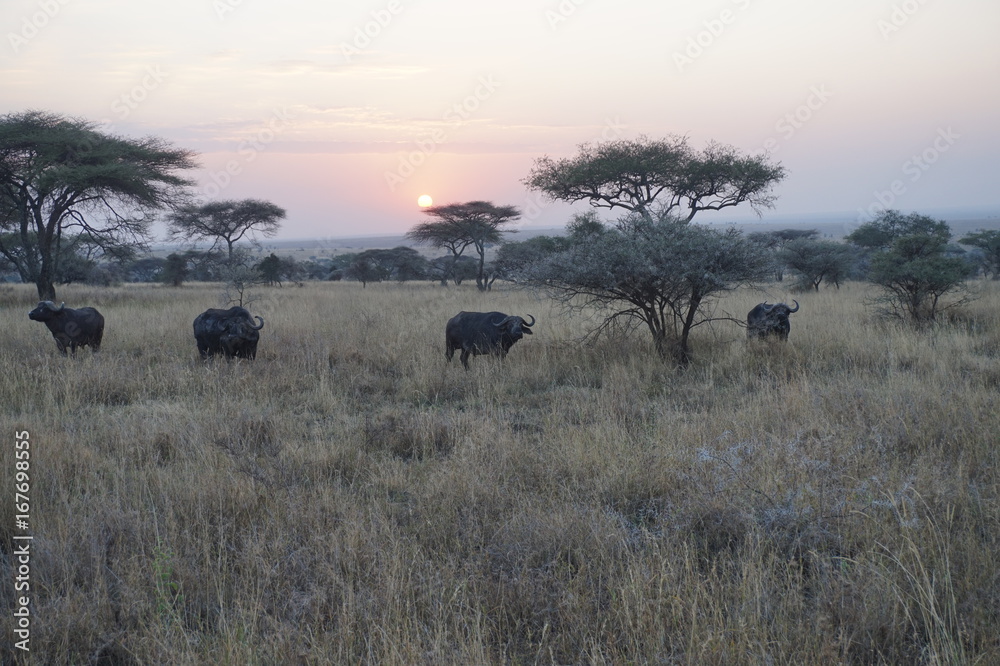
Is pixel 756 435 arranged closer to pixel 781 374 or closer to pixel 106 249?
pixel 781 374

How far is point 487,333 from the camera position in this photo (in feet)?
28.6

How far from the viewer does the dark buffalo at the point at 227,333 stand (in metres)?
8.80

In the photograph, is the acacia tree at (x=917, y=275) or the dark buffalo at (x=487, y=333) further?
the acacia tree at (x=917, y=275)

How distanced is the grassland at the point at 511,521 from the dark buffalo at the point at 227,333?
1641 mm

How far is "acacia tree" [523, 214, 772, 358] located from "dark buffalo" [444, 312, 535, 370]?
808 mm

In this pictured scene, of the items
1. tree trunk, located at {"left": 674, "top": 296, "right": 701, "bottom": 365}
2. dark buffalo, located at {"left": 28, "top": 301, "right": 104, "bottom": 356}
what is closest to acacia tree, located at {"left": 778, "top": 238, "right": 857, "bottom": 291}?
tree trunk, located at {"left": 674, "top": 296, "right": 701, "bottom": 365}

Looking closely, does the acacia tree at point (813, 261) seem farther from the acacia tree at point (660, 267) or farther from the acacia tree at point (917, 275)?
the acacia tree at point (660, 267)

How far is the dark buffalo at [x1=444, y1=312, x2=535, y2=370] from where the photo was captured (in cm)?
870

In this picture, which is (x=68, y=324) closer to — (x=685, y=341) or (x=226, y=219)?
(x=685, y=341)

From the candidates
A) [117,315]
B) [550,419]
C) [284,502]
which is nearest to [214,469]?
[284,502]

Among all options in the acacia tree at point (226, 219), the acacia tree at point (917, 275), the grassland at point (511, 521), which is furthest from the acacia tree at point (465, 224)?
the grassland at point (511, 521)

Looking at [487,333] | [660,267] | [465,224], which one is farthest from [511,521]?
[465,224]

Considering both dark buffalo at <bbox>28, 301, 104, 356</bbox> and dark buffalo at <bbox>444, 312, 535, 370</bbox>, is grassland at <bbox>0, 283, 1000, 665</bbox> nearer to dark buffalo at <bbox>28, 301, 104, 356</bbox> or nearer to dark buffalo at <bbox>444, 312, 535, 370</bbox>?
dark buffalo at <bbox>444, 312, 535, 370</bbox>

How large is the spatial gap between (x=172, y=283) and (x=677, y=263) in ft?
103
